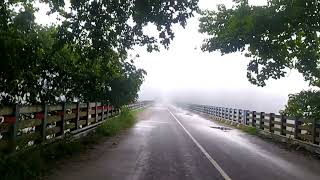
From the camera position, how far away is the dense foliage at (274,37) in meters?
21.2

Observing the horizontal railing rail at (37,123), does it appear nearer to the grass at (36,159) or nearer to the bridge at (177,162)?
the bridge at (177,162)

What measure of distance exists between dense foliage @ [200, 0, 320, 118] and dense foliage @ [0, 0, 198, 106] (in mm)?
7401

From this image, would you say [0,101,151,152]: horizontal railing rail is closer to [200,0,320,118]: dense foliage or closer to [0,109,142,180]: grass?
→ [0,109,142,180]: grass

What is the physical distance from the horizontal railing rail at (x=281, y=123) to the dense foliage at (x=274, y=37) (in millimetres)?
2061

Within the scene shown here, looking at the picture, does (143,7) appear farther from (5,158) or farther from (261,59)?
(261,59)

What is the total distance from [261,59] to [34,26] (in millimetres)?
14042

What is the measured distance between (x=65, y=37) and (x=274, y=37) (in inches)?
481

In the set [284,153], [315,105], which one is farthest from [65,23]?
[315,105]

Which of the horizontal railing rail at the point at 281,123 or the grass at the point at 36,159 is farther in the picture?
the horizontal railing rail at the point at 281,123

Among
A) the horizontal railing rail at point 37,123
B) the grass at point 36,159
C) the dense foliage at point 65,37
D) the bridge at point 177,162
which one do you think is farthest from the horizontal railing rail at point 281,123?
the horizontal railing rail at point 37,123

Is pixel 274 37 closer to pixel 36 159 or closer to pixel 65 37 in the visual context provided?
pixel 65 37

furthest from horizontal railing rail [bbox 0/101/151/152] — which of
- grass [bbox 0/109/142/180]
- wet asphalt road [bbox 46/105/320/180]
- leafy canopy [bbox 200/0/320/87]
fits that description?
leafy canopy [bbox 200/0/320/87]

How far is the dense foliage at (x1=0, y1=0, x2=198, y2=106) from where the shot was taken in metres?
12.4

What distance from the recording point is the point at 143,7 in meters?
13.1
